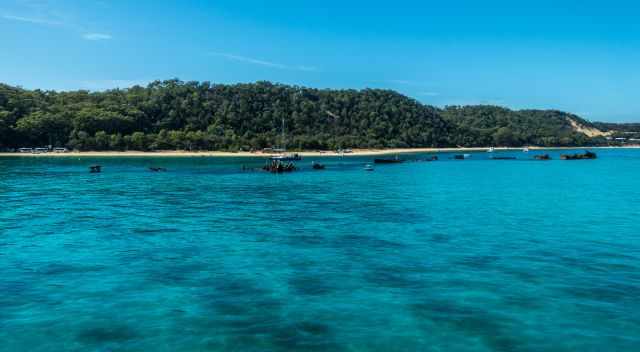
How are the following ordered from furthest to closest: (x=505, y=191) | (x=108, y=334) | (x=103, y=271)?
(x=505, y=191), (x=103, y=271), (x=108, y=334)

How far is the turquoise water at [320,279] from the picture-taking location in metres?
17.0

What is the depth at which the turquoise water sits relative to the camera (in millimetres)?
16953

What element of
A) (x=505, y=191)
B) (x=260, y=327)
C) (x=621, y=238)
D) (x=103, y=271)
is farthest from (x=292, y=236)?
(x=505, y=191)

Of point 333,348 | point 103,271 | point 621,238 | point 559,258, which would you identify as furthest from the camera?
point 621,238

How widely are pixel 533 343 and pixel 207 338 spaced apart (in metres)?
11.3

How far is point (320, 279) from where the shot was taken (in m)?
23.6

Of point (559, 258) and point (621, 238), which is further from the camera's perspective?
point (621, 238)

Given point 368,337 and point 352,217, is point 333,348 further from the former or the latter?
point 352,217

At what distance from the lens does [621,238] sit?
3397cm

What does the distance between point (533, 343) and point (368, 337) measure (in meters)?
5.64

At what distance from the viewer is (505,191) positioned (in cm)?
6869

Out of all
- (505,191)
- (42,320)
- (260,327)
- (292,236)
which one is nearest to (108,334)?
(42,320)

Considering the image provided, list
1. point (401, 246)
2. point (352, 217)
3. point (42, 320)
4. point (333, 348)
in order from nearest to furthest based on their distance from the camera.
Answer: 1. point (333, 348)
2. point (42, 320)
3. point (401, 246)
4. point (352, 217)

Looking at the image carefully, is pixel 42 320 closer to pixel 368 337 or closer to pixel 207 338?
pixel 207 338
